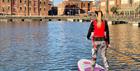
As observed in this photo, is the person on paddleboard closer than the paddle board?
Yes

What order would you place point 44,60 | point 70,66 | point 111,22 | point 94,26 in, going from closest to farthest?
point 94,26 < point 70,66 < point 44,60 < point 111,22

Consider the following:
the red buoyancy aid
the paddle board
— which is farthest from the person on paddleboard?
the paddle board

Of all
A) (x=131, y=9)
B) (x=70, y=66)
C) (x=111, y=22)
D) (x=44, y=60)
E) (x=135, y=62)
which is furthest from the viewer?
(x=131, y=9)

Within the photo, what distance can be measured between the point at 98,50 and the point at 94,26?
1245 mm

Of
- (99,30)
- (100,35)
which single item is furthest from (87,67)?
(99,30)

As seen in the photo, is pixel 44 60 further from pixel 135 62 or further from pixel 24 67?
pixel 135 62

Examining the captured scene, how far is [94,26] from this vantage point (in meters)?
20.6

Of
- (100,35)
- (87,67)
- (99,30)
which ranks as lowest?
(87,67)

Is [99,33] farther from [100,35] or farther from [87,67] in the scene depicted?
[87,67]

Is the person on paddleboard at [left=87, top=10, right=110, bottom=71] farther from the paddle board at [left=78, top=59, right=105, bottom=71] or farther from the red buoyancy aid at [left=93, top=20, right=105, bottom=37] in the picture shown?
the paddle board at [left=78, top=59, right=105, bottom=71]

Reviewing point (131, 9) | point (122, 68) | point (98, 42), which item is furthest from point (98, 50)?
point (131, 9)

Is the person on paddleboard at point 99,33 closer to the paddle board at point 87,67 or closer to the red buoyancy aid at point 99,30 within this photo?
the red buoyancy aid at point 99,30

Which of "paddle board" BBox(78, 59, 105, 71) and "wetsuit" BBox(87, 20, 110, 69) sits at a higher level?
"wetsuit" BBox(87, 20, 110, 69)

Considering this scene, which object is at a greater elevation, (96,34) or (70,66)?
(96,34)
